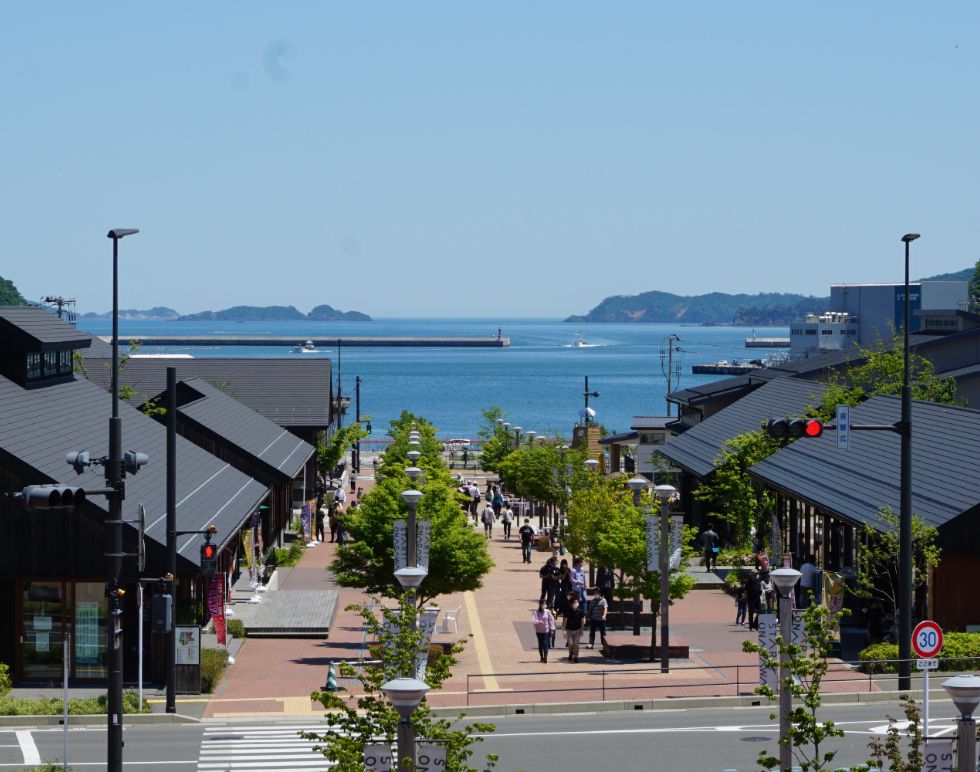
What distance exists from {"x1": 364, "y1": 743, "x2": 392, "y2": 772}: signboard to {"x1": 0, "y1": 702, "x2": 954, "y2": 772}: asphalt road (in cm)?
910

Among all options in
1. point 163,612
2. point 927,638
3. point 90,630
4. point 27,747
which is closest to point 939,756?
point 927,638

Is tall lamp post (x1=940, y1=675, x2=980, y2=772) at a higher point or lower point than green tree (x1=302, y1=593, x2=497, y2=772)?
higher

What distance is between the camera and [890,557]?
106 ft

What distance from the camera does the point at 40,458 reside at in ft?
103

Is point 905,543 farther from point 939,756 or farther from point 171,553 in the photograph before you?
point 939,756

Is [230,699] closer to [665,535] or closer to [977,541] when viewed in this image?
[665,535]

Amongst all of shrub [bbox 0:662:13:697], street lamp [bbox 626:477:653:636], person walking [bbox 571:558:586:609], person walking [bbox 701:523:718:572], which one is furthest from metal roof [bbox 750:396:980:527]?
shrub [bbox 0:662:13:697]

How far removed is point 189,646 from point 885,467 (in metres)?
18.5

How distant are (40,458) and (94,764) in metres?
8.78

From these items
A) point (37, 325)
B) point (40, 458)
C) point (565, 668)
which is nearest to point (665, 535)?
point (565, 668)

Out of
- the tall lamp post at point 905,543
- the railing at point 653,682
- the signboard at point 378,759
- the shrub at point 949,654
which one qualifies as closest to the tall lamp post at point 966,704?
the signboard at point 378,759

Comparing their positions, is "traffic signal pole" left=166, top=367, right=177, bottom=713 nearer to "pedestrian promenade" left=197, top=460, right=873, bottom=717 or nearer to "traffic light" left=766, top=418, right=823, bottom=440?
"pedestrian promenade" left=197, top=460, right=873, bottom=717

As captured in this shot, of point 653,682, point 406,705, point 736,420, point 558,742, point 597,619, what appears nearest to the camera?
point 406,705

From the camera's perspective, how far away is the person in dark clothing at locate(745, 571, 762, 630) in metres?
38.9
